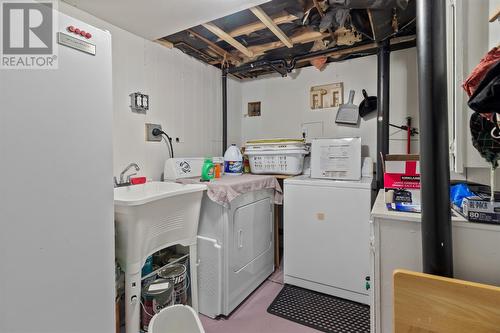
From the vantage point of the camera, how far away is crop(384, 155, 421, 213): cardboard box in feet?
3.84

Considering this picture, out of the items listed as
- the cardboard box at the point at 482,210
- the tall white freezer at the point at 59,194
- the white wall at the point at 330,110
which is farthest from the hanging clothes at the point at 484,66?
the white wall at the point at 330,110

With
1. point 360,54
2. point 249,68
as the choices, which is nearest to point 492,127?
point 360,54

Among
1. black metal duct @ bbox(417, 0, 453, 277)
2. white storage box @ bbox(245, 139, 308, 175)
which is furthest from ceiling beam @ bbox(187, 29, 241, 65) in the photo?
black metal duct @ bbox(417, 0, 453, 277)

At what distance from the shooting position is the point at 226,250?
1.82 m

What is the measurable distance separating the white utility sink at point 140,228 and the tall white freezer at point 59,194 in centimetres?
20

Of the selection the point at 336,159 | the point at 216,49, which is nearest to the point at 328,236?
the point at 336,159

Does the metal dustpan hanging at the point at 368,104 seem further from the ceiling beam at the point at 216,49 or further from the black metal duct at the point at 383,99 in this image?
the ceiling beam at the point at 216,49

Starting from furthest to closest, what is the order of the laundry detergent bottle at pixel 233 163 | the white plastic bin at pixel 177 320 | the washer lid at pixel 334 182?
1. the laundry detergent bottle at pixel 233 163
2. the washer lid at pixel 334 182
3. the white plastic bin at pixel 177 320

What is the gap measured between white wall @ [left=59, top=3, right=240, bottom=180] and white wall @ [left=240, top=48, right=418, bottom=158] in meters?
0.59

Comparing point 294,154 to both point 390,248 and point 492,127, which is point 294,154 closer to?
point 390,248

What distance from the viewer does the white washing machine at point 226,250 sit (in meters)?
1.82

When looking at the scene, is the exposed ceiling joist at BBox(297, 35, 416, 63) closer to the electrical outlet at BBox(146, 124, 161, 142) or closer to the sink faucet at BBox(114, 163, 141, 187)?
the electrical outlet at BBox(146, 124, 161, 142)

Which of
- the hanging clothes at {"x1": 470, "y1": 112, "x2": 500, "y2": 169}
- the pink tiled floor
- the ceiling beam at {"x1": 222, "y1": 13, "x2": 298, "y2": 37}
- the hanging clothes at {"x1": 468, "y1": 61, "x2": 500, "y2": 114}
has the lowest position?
the pink tiled floor

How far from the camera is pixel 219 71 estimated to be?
298 centimetres
